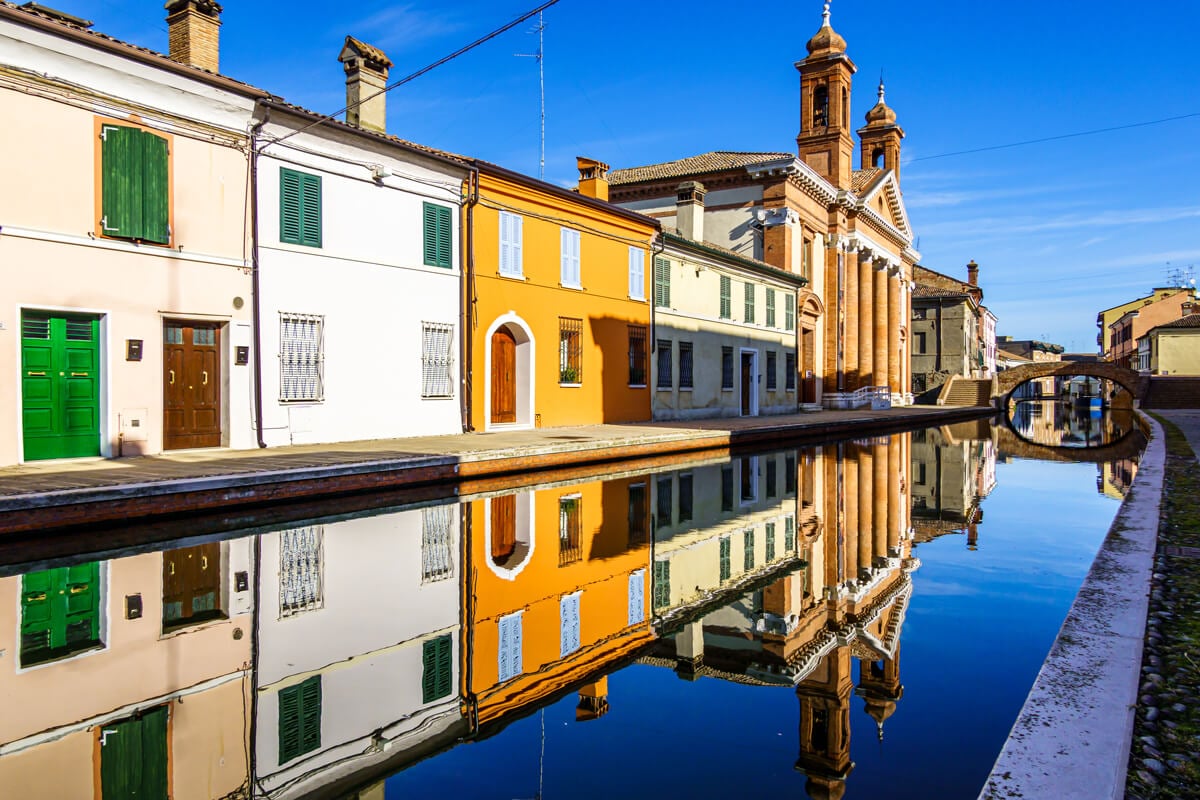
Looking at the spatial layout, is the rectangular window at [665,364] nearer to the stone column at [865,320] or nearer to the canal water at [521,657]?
the canal water at [521,657]

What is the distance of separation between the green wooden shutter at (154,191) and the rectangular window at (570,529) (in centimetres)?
747

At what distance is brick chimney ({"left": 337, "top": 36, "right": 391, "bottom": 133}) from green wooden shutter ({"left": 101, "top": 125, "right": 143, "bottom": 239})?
18.6ft

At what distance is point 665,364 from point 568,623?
2045 cm

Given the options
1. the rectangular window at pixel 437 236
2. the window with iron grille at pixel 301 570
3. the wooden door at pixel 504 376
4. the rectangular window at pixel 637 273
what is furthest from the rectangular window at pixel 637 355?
the window with iron grille at pixel 301 570

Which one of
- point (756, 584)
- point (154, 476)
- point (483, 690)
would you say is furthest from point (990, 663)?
point (154, 476)

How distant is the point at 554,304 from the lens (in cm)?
2059

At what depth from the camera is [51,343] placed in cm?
1145

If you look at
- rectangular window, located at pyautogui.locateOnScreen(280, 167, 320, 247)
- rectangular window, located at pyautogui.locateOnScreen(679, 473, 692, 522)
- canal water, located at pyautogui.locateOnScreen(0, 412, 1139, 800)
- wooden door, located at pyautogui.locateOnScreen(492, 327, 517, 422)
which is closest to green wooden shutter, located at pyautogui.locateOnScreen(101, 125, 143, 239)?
rectangular window, located at pyautogui.locateOnScreen(280, 167, 320, 247)

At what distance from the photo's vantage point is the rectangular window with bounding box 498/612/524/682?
4578 mm

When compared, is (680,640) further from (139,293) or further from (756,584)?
(139,293)

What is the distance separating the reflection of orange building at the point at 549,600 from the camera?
4.46m

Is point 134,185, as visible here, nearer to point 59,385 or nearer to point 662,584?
point 59,385

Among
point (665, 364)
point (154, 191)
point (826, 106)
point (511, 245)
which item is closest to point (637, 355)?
point (665, 364)

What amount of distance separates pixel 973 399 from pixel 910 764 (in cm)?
5472
